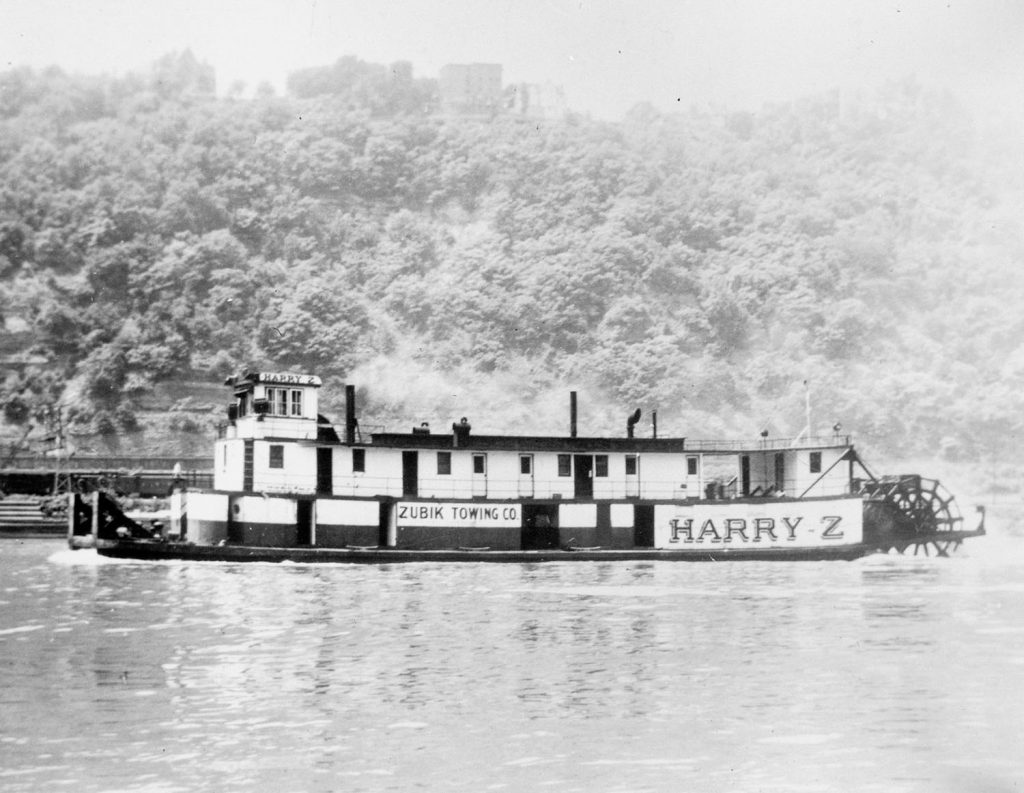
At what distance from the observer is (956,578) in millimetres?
32469

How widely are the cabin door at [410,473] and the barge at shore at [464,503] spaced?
0.13 feet

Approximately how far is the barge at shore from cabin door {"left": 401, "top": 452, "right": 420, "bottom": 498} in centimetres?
4

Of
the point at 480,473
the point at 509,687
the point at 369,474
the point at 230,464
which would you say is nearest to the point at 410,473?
the point at 369,474

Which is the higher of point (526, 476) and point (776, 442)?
point (776, 442)

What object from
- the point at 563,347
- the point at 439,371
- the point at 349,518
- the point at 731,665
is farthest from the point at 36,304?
the point at 731,665

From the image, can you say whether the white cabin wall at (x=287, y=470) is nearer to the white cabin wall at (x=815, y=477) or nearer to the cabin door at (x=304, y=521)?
the cabin door at (x=304, y=521)

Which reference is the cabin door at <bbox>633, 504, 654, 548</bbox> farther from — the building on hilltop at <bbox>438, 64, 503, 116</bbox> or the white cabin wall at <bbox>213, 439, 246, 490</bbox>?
the building on hilltop at <bbox>438, 64, 503, 116</bbox>

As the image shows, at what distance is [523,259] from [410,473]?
68.1 meters

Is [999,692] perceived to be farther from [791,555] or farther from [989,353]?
[989,353]

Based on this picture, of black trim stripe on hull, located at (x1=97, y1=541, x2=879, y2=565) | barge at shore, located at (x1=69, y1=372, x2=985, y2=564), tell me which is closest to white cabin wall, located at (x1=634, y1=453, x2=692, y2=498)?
barge at shore, located at (x1=69, y1=372, x2=985, y2=564)

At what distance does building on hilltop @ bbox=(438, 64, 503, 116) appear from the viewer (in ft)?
428

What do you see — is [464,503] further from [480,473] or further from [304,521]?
[304,521]

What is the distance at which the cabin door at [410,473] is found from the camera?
3709 centimetres

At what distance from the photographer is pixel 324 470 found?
36.7m
